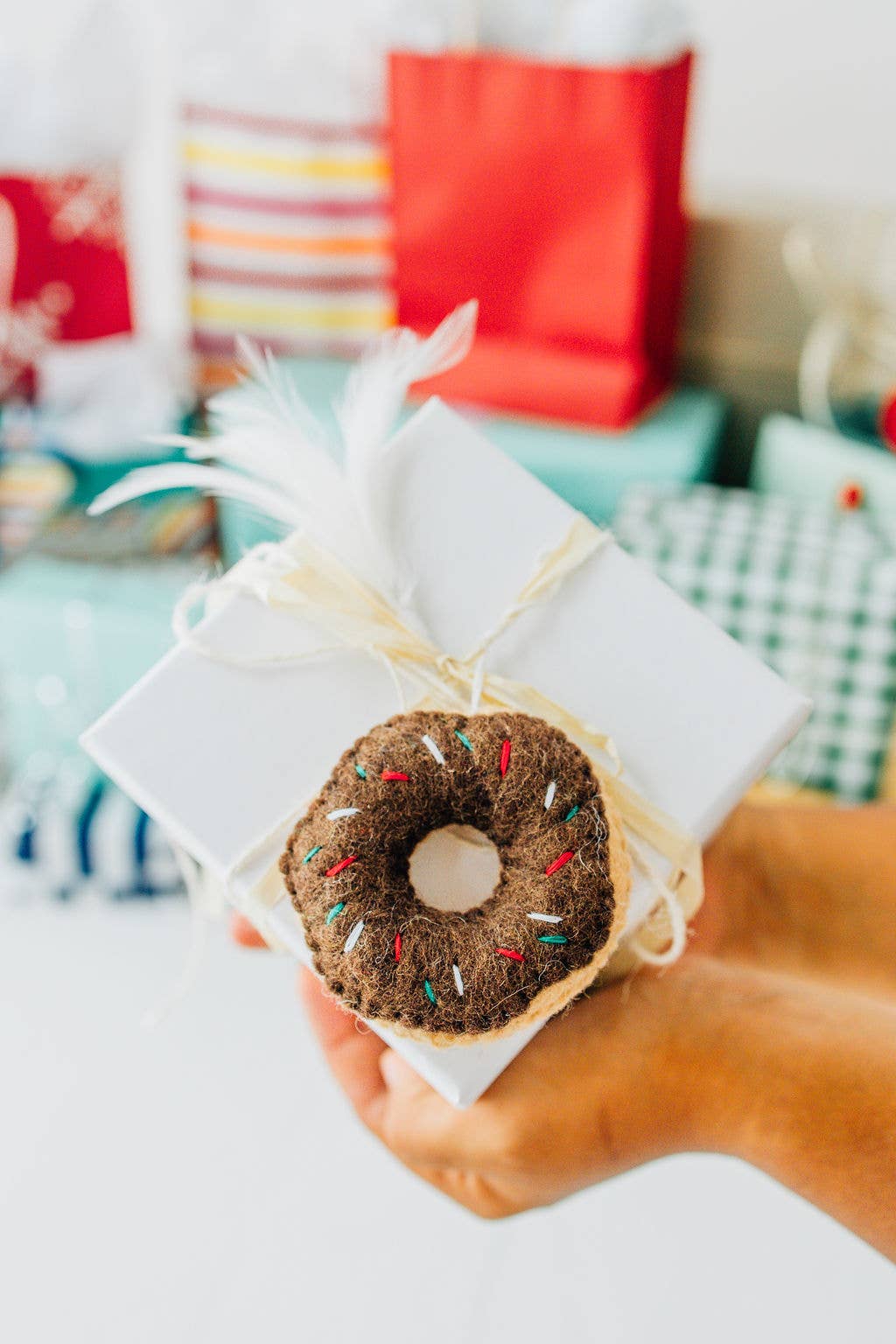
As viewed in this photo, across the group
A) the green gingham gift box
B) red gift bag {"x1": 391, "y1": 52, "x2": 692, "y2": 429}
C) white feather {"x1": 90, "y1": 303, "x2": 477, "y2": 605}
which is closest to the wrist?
white feather {"x1": 90, "y1": 303, "x2": 477, "y2": 605}

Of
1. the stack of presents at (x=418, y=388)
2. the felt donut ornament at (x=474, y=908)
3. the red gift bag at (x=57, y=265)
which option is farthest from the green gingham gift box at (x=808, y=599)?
the red gift bag at (x=57, y=265)

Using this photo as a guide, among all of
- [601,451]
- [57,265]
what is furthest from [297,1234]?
[57,265]

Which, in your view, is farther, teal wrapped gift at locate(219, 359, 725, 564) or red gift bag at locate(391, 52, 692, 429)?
teal wrapped gift at locate(219, 359, 725, 564)

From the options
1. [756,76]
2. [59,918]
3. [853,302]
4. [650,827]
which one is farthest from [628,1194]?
[756,76]

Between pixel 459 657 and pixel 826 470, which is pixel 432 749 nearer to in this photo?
pixel 459 657

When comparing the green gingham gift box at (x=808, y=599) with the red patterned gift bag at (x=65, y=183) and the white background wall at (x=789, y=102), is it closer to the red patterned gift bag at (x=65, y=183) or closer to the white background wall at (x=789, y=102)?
the white background wall at (x=789, y=102)

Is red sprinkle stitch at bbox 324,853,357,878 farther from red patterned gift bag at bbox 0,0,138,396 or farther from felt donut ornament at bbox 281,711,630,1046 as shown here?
red patterned gift bag at bbox 0,0,138,396
